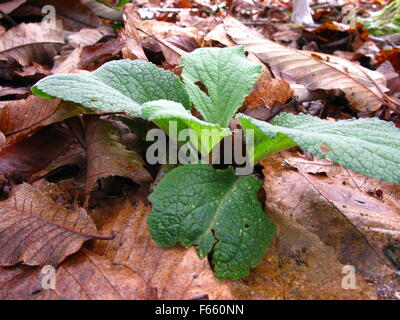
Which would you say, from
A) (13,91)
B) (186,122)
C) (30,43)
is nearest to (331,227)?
(186,122)

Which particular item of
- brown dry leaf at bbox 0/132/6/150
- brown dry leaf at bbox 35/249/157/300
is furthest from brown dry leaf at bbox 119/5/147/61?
brown dry leaf at bbox 35/249/157/300

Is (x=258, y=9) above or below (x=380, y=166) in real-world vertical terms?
below

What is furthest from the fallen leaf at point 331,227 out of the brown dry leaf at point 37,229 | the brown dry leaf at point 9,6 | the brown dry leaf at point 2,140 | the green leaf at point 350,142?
the brown dry leaf at point 9,6

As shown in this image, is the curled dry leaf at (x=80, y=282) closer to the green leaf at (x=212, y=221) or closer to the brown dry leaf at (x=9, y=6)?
the green leaf at (x=212, y=221)

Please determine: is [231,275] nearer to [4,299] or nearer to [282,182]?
[282,182]

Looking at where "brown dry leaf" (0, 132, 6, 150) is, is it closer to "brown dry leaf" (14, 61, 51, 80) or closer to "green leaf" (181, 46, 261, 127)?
"brown dry leaf" (14, 61, 51, 80)

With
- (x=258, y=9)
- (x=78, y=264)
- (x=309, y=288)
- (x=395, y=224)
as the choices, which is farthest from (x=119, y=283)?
(x=258, y=9)
